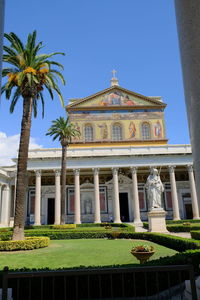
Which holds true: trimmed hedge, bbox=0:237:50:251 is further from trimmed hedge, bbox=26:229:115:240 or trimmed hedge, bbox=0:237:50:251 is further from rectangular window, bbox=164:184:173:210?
rectangular window, bbox=164:184:173:210

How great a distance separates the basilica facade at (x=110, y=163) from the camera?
36281 mm

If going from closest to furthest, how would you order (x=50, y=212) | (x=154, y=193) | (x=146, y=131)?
(x=154, y=193) → (x=50, y=212) → (x=146, y=131)

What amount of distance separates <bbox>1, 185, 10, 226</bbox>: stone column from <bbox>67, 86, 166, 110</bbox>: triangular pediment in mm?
15851

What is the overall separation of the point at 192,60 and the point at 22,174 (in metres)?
13.6

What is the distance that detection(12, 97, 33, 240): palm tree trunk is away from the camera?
1507 centimetres

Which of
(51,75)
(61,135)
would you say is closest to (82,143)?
(61,135)

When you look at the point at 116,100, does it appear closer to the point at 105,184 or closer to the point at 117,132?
the point at 117,132

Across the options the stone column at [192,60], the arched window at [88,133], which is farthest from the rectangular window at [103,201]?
the stone column at [192,60]

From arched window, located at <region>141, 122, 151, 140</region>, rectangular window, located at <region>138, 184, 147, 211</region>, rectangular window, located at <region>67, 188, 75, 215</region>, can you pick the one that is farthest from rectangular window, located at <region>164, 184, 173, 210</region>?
rectangular window, located at <region>67, 188, 75, 215</region>

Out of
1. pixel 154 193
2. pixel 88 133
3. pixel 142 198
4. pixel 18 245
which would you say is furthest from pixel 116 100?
pixel 18 245

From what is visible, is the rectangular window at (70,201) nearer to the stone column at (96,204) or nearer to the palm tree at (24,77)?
the stone column at (96,204)

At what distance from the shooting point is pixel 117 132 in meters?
42.4

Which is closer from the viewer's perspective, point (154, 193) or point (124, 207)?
point (154, 193)

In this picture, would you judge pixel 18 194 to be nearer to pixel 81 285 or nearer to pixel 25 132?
→ pixel 25 132
